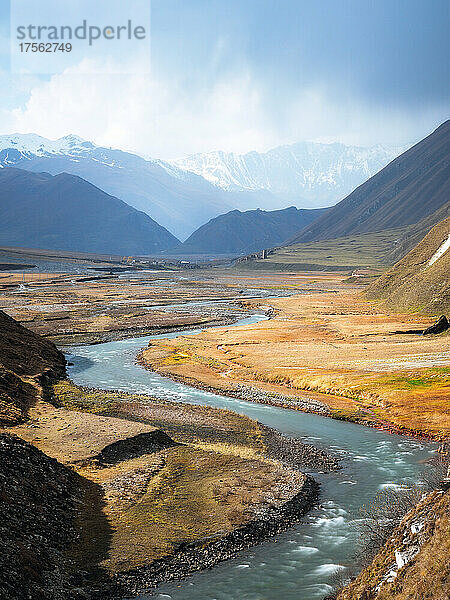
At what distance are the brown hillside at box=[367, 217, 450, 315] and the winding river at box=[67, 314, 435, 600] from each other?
71.6m

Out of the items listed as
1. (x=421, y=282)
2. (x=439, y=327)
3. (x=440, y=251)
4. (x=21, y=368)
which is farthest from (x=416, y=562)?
(x=440, y=251)

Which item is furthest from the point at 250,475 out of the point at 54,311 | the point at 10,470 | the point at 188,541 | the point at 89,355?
the point at 54,311

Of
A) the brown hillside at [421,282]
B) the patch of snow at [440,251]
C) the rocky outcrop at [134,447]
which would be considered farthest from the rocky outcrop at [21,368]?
the patch of snow at [440,251]

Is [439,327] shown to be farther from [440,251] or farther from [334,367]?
[440,251]

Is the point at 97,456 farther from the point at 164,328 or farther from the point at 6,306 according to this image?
the point at 6,306

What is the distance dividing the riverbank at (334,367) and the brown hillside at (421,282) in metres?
7.05

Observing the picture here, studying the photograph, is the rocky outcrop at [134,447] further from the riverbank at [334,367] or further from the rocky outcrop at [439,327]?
the rocky outcrop at [439,327]

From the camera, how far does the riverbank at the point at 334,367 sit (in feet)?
178

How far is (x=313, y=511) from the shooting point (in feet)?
106

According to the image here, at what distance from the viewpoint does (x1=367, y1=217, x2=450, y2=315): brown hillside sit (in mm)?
117625

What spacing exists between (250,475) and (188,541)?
371 inches

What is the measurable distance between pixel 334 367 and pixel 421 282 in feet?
216

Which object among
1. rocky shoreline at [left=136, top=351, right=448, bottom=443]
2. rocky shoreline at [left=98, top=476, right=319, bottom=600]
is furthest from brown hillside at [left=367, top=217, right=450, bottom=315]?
rocky shoreline at [left=98, top=476, right=319, bottom=600]

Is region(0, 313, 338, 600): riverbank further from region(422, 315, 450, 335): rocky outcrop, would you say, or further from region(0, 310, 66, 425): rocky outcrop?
region(422, 315, 450, 335): rocky outcrop
